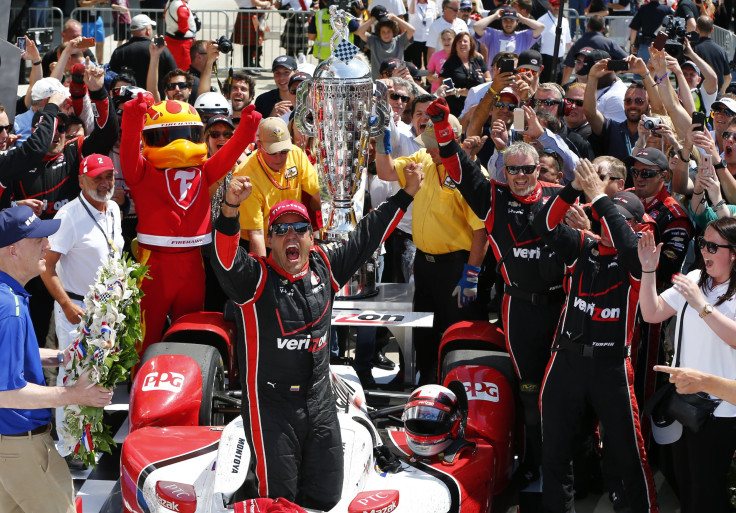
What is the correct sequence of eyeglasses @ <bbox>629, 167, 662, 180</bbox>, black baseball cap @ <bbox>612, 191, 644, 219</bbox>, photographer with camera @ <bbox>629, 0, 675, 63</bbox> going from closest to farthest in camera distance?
black baseball cap @ <bbox>612, 191, 644, 219</bbox> → eyeglasses @ <bbox>629, 167, 662, 180</bbox> → photographer with camera @ <bbox>629, 0, 675, 63</bbox>

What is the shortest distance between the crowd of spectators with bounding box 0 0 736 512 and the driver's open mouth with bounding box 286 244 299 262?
0.80 m

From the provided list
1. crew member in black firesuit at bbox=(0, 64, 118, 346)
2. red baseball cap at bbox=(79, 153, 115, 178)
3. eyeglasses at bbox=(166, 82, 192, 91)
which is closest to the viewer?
red baseball cap at bbox=(79, 153, 115, 178)

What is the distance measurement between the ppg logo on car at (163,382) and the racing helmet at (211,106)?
270 centimetres

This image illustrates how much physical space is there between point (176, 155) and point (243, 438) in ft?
7.73

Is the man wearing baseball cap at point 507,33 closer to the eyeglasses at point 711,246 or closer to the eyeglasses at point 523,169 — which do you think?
the eyeglasses at point 523,169

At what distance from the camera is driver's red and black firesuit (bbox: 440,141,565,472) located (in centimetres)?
614

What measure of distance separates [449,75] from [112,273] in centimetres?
629

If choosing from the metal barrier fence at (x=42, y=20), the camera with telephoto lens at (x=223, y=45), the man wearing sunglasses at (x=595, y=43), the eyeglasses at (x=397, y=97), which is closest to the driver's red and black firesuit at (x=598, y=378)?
the eyeglasses at (x=397, y=97)

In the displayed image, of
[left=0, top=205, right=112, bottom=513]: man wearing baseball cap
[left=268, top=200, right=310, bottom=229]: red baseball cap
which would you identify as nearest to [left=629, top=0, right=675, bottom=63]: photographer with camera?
[left=268, top=200, right=310, bottom=229]: red baseball cap

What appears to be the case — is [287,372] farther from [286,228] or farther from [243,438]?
[286,228]

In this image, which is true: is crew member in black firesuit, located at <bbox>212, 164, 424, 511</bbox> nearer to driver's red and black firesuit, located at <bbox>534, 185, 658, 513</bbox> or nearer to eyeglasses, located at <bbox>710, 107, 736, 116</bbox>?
driver's red and black firesuit, located at <bbox>534, 185, 658, 513</bbox>

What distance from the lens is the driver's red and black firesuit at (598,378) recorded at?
217 inches

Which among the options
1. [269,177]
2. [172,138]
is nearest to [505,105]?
[269,177]

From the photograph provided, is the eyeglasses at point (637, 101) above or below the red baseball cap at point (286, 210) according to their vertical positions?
above
